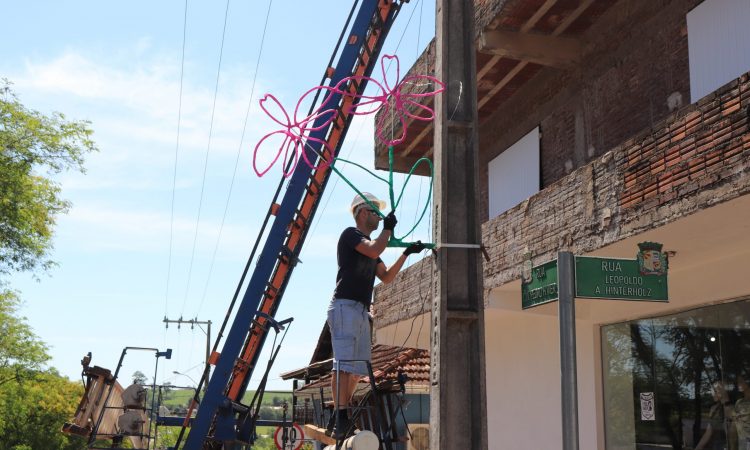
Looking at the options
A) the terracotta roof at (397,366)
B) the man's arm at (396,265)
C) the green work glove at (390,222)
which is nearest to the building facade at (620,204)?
the terracotta roof at (397,366)

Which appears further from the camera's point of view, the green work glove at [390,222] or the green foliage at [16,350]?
the green foliage at [16,350]

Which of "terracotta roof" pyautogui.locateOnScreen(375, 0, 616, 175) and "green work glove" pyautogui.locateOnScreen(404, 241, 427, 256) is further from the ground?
"terracotta roof" pyautogui.locateOnScreen(375, 0, 616, 175)

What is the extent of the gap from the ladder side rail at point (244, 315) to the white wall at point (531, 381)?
150 inches

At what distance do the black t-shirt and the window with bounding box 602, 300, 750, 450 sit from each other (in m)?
5.16

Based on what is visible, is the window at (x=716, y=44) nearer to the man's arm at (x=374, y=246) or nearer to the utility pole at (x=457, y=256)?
the utility pole at (x=457, y=256)

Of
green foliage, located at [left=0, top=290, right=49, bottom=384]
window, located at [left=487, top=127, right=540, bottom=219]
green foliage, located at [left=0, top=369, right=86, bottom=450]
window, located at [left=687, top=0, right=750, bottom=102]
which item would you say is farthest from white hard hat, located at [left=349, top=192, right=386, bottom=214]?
green foliage, located at [left=0, top=369, right=86, bottom=450]

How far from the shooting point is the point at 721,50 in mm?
9336

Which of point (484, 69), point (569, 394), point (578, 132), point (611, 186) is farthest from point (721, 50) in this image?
point (569, 394)

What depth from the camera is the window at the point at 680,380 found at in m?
9.78

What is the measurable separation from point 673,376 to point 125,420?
272 inches

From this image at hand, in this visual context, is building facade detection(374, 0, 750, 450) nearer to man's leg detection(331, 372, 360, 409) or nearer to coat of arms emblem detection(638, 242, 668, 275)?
man's leg detection(331, 372, 360, 409)

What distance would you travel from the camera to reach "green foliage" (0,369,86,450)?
1676 inches

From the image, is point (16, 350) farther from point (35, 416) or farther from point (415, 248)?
point (415, 248)

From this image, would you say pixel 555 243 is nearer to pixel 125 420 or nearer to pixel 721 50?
pixel 721 50
